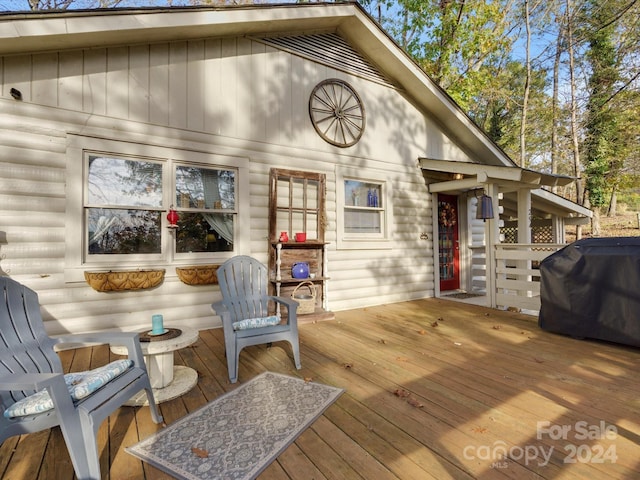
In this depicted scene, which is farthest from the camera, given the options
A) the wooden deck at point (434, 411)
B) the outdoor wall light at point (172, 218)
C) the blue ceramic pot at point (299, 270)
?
the blue ceramic pot at point (299, 270)

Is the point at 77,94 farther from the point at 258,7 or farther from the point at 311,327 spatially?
the point at 311,327

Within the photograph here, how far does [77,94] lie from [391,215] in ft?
15.8

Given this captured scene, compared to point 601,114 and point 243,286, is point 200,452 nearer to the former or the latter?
point 243,286

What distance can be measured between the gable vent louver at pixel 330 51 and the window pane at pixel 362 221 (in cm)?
247

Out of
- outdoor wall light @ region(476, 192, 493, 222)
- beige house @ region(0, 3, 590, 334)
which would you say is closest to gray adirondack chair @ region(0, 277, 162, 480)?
beige house @ region(0, 3, 590, 334)

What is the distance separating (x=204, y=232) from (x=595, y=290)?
4733mm

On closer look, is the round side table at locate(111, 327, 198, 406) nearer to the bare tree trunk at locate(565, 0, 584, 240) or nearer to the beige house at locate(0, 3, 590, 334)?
the beige house at locate(0, 3, 590, 334)

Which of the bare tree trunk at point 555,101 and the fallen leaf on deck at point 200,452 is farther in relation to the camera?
the bare tree trunk at point 555,101

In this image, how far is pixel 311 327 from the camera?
4.28 meters

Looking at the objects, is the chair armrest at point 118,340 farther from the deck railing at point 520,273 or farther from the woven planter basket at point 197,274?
the deck railing at point 520,273

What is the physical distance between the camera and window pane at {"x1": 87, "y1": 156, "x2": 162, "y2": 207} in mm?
3625

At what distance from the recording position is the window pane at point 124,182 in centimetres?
362

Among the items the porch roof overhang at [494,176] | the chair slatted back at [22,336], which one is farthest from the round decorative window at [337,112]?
the chair slatted back at [22,336]

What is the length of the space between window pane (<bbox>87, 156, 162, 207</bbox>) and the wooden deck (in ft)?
5.72
